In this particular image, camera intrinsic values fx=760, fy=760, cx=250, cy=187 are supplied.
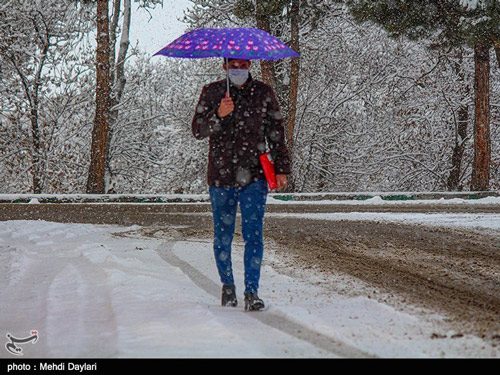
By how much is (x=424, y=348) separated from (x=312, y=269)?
3279 millimetres

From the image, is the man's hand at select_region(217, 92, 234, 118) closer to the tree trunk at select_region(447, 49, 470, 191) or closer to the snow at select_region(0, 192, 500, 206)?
the snow at select_region(0, 192, 500, 206)

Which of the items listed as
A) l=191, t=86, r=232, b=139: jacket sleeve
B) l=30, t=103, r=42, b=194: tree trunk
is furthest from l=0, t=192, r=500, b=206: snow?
l=191, t=86, r=232, b=139: jacket sleeve

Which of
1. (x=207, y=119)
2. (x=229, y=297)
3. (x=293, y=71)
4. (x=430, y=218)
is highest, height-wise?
(x=293, y=71)

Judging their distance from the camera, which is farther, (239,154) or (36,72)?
(36,72)

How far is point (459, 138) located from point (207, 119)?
24.5m

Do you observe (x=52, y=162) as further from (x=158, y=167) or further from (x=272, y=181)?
(x=272, y=181)

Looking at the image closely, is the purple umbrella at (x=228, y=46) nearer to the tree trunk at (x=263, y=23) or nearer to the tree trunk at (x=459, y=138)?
the tree trunk at (x=263, y=23)

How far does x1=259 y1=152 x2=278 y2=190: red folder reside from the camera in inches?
220

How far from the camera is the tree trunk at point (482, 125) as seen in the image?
21828 mm

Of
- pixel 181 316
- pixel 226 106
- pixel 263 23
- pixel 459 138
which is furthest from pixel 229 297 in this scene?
pixel 459 138

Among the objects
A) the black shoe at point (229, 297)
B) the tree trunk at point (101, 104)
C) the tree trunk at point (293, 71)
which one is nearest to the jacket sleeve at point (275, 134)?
the black shoe at point (229, 297)

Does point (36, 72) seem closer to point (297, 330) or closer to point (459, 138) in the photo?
point (459, 138)

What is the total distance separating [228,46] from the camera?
5.82 meters

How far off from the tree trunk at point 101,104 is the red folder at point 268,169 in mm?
16464
